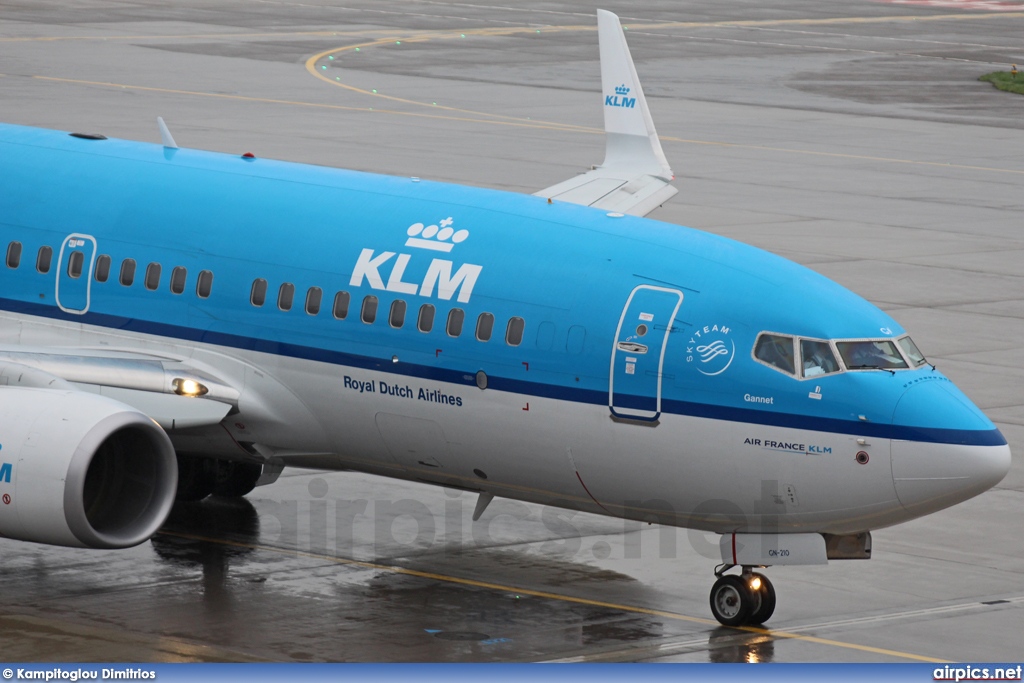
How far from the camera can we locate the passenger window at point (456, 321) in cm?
1961

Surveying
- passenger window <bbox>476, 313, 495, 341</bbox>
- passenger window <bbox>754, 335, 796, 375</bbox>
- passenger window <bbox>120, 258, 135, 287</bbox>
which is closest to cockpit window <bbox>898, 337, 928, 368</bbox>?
passenger window <bbox>754, 335, 796, 375</bbox>

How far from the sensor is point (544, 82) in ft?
228

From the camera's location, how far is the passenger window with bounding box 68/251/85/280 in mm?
21750

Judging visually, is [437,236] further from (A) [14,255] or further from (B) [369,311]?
(A) [14,255]

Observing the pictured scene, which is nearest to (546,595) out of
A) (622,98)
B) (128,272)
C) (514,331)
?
(514,331)

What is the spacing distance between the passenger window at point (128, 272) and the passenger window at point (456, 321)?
4180 millimetres

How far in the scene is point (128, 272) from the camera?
21484 millimetres

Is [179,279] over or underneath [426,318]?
over

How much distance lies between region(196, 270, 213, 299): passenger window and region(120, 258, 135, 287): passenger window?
922 millimetres

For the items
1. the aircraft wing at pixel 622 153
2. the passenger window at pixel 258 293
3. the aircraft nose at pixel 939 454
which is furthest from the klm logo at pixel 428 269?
the aircraft wing at pixel 622 153

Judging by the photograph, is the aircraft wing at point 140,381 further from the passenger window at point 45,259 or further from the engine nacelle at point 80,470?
the passenger window at point 45,259

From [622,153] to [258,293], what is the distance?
8437 millimetres

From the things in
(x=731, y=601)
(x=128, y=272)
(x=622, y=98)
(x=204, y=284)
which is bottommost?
(x=731, y=601)

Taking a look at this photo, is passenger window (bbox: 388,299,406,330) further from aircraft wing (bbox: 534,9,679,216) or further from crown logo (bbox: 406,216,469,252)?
aircraft wing (bbox: 534,9,679,216)
